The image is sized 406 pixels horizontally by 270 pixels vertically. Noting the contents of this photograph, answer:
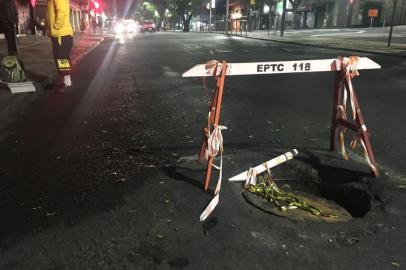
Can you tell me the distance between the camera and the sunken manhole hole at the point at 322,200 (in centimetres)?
331

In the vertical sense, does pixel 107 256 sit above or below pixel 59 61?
below

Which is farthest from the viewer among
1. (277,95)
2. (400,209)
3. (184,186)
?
(277,95)

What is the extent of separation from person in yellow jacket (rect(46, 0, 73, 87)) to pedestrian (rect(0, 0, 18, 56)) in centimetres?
83

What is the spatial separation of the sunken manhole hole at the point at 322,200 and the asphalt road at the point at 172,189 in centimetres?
2

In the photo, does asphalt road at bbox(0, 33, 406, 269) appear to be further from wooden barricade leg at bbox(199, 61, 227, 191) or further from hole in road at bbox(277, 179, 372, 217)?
wooden barricade leg at bbox(199, 61, 227, 191)

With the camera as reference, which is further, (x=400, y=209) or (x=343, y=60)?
(x=343, y=60)

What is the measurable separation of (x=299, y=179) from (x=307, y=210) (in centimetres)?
81

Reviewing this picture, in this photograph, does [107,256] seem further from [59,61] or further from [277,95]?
[59,61]

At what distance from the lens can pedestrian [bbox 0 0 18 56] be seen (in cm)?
870

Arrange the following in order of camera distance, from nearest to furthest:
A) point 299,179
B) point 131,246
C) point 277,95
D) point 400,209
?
point 131,246, point 400,209, point 299,179, point 277,95

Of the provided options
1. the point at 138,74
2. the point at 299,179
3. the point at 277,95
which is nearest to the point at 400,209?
the point at 299,179

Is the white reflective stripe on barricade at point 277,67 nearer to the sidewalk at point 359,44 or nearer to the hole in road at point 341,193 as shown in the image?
the hole in road at point 341,193

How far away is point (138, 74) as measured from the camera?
37.9 ft

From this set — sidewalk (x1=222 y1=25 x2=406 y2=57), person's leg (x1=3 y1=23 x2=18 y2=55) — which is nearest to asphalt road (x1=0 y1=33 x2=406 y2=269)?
person's leg (x1=3 y1=23 x2=18 y2=55)
